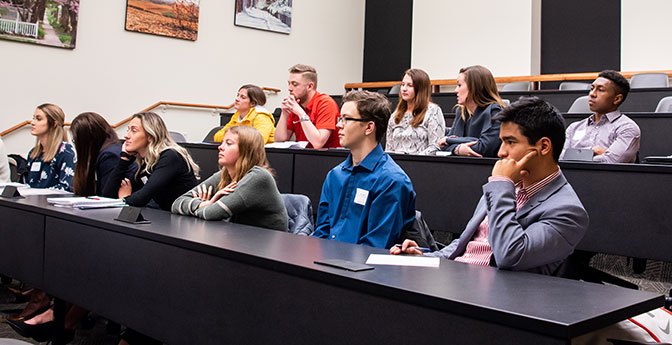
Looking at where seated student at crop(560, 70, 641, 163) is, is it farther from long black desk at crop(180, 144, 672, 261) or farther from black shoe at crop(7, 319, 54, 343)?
black shoe at crop(7, 319, 54, 343)

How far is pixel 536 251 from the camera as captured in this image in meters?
1.42

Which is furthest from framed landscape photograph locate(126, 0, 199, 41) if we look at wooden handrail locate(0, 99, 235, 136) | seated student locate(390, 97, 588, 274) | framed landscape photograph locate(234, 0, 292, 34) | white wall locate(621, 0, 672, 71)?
seated student locate(390, 97, 588, 274)

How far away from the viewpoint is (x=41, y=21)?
20.8ft

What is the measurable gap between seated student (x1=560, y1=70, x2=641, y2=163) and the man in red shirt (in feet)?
4.87

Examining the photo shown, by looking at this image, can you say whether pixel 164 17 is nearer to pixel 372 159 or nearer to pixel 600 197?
pixel 372 159

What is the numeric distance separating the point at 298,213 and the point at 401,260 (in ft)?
3.68

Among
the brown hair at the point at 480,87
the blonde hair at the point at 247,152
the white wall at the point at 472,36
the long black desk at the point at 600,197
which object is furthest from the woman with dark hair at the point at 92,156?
the white wall at the point at 472,36

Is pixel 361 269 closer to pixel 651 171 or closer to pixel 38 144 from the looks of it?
pixel 651 171

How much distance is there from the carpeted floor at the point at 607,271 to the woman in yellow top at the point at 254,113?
188cm

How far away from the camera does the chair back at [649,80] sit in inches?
235

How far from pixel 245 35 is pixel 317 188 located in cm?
502

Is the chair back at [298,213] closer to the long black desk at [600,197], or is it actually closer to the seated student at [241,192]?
the seated student at [241,192]

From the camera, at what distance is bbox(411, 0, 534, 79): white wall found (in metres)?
7.72

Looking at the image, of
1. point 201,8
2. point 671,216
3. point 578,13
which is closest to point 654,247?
point 671,216
